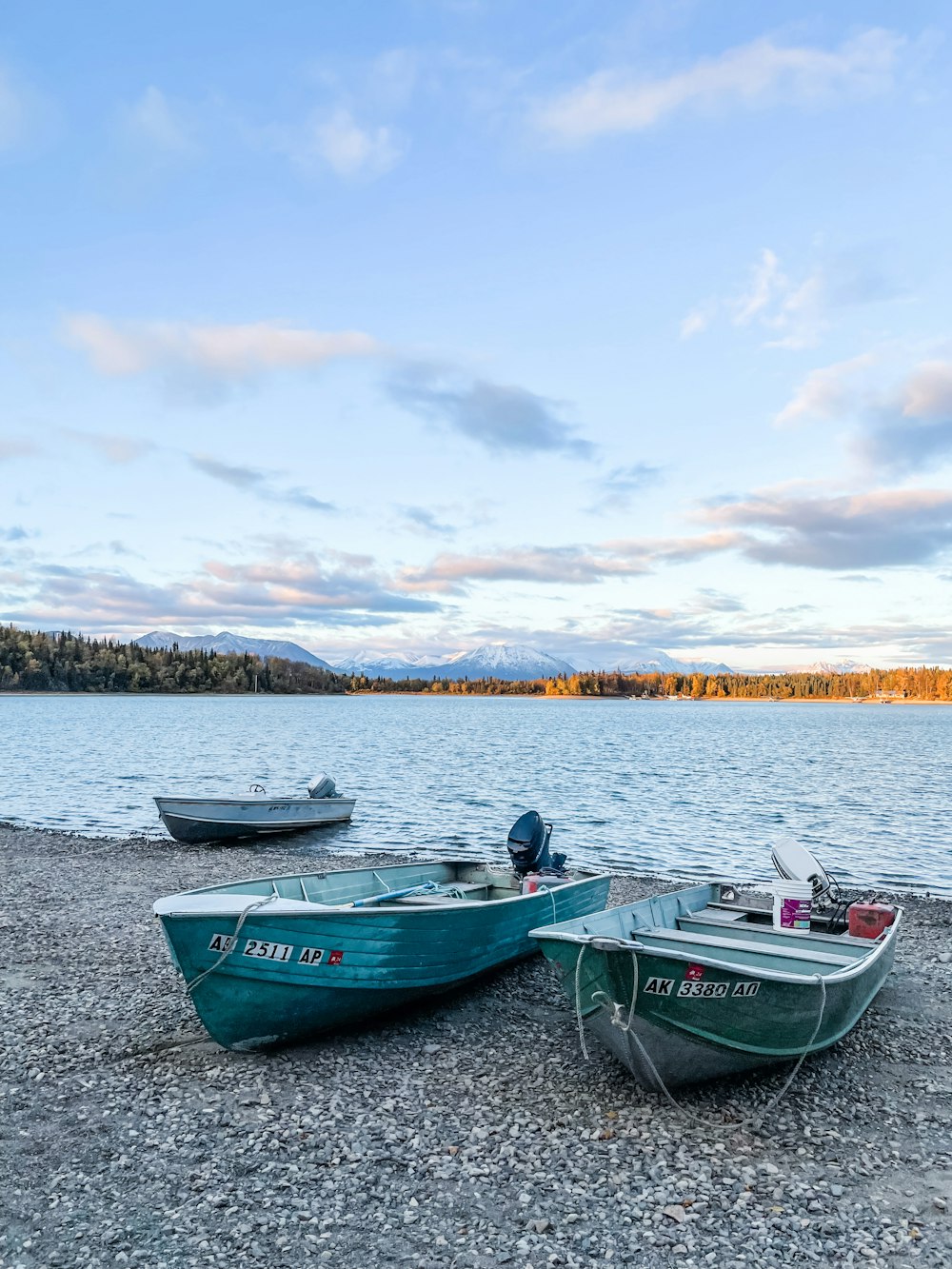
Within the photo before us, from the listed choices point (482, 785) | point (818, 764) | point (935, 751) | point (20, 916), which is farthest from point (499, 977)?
point (935, 751)

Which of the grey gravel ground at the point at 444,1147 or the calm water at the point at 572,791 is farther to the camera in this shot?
the calm water at the point at 572,791

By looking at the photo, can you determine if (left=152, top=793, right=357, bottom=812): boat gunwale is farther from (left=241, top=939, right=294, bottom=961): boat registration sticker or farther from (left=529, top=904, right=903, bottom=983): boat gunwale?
(left=529, top=904, right=903, bottom=983): boat gunwale

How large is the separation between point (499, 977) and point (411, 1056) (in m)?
3.10

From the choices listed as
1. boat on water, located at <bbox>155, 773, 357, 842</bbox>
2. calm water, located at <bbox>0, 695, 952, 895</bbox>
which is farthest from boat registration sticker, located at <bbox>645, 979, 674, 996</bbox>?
boat on water, located at <bbox>155, 773, 357, 842</bbox>

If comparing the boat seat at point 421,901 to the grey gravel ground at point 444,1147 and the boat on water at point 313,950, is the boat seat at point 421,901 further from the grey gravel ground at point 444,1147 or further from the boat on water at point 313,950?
the grey gravel ground at point 444,1147

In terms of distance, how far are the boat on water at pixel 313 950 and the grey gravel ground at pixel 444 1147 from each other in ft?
1.69

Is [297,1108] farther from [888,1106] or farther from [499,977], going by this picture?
[888,1106]

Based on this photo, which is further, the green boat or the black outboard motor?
the black outboard motor

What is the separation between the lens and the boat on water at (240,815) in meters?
25.7

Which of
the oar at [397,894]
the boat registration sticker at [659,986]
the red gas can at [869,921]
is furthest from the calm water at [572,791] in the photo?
the boat registration sticker at [659,986]

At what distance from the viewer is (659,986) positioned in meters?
8.22

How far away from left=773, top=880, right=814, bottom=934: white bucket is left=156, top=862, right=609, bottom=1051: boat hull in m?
4.04

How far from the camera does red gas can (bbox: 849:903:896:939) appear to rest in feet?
39.0

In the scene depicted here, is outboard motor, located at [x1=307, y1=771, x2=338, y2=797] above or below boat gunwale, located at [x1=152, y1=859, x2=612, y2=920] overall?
below
